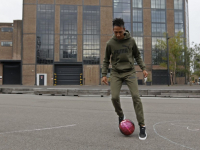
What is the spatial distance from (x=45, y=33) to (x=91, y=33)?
31.2ft

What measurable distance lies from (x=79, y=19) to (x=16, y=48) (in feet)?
47.0

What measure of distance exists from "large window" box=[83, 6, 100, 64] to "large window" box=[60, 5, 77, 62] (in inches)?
82.5

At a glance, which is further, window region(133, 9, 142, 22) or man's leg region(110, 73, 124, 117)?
window region(133, 9, 142, 22)

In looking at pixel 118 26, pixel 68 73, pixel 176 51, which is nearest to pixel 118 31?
pixel 118 26

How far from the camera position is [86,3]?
1599 inches

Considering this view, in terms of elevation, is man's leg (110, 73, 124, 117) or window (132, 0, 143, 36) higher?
window (132, 0, 143, 36)

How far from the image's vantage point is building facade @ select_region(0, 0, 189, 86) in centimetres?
3888

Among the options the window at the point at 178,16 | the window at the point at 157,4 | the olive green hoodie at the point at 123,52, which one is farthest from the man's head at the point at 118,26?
the window at the point at 178,16

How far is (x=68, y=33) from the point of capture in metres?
39.8

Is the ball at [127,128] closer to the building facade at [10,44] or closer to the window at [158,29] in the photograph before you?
the building facade at [10,44]

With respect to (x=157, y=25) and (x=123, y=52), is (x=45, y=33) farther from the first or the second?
(x=123, y=52)

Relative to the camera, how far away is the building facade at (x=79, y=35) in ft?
128

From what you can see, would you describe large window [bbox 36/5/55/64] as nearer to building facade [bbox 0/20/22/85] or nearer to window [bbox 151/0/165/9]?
building facade [bbox 0/20/22/85]

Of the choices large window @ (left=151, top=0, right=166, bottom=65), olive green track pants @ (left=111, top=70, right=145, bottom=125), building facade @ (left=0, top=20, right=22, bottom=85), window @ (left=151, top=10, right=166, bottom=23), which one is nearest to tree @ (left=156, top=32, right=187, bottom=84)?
large window @ (left=151, top=0, right=166, bottom=65)
